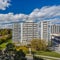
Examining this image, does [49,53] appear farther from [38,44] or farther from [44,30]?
[44,30]

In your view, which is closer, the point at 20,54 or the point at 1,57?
the point at 20,54

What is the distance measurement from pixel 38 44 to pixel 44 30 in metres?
0.26

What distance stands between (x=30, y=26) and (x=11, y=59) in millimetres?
601

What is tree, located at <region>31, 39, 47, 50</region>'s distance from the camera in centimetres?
298

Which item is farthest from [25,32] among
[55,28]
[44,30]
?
[55,28]

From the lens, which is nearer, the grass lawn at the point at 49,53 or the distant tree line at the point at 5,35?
the grass lawn at the point at 49,53

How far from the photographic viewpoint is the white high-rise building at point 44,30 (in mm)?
3062

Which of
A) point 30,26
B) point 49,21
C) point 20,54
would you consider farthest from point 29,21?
point 20,54

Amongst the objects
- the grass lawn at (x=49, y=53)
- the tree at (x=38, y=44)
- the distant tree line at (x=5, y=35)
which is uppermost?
the distant tree line at (x=5, y=35)

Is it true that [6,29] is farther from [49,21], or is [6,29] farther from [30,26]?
[49,21]

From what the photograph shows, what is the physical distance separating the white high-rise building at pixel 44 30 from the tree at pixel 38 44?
84mm

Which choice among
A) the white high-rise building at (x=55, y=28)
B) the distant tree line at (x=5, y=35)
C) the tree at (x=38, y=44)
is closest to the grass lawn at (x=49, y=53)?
the tree at (x=38, y=44)

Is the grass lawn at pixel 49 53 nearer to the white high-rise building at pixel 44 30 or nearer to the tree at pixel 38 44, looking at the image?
the tree at pixel 38 44

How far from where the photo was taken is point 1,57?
315cm
